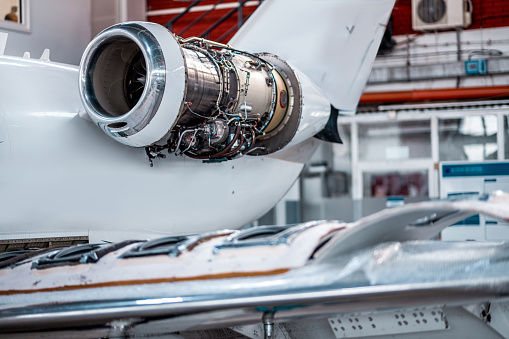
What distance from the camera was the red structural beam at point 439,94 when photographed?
38.4ft

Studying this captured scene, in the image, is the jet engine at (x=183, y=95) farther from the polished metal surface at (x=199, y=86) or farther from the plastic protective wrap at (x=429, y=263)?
the plastic protective wrap at (x=429, y=263)

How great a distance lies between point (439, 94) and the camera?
11938 mm

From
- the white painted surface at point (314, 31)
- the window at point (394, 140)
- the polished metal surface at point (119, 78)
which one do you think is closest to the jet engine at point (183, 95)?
the polished metal surface at point (119, 78)

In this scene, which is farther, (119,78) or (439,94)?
(439,94)

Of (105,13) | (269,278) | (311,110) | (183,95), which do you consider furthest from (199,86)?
(105,13)

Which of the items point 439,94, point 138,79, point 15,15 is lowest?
point 138,79

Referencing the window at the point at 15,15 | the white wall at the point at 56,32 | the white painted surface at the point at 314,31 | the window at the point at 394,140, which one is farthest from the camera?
the window at the point at 394,140

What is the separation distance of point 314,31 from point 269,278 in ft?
10.6

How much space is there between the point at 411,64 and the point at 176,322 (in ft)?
35.5

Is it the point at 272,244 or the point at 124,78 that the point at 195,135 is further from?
the point at 272,244

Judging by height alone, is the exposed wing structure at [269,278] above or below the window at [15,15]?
below

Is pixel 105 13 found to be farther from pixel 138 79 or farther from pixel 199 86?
pixel 199 86

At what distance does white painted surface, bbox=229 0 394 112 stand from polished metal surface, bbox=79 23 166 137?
1.54m

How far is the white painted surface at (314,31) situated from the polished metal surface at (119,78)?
1.54 meters
